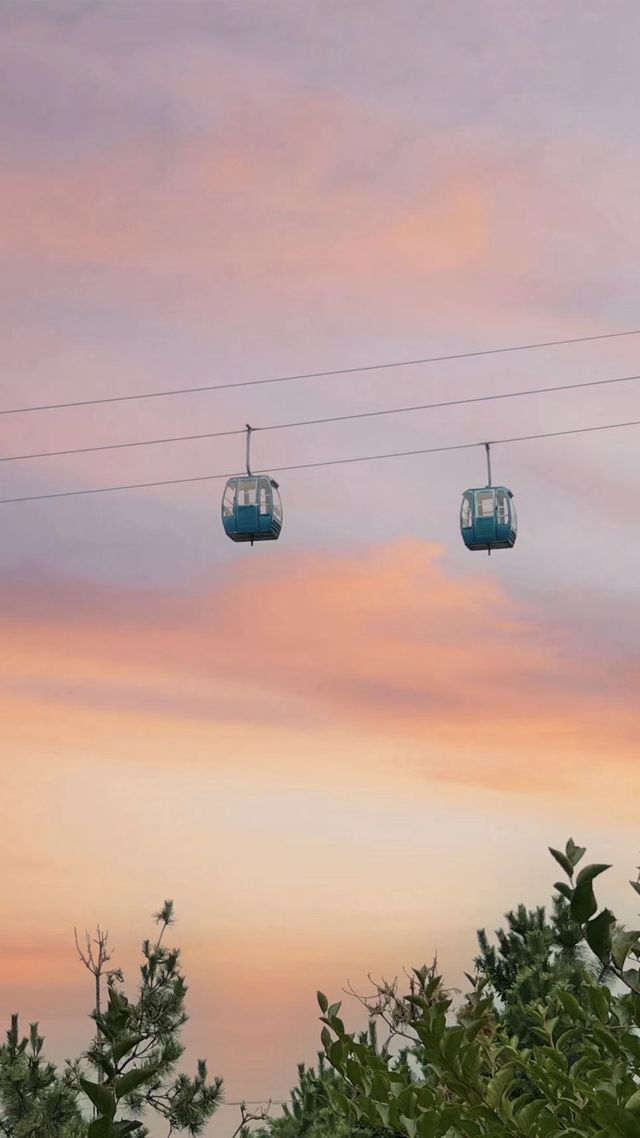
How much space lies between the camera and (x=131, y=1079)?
2.66 meters

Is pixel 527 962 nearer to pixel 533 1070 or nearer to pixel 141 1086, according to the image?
pixel 141 1086

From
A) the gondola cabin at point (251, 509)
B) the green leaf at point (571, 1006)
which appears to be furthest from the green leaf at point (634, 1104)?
the gondola cabin at point (251, 509)

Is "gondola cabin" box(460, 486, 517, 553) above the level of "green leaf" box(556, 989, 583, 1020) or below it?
above

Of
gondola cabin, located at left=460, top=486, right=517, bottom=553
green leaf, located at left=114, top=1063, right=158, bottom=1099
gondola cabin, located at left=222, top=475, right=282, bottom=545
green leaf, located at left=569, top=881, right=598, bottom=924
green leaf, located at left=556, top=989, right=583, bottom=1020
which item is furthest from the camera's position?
gondola cabin, located at left=460, top=486, right=517, bottom=553

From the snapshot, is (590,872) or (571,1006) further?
(571,1006)

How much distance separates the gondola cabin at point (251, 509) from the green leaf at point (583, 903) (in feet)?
59.3

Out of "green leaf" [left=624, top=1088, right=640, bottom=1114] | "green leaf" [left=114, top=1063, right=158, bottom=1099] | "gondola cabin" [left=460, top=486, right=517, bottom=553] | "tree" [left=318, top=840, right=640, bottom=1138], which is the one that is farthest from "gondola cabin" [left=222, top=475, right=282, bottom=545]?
"green leaf" [left=114, top=1063, right=158, bottom=1099]

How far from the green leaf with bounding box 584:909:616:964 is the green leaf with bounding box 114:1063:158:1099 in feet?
4.39

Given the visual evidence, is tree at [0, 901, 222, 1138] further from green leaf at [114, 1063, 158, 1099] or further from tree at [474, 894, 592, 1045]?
Answer: green leaf at [114, 1063, 158, 1099]

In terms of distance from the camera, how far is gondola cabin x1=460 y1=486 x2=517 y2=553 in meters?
22.8

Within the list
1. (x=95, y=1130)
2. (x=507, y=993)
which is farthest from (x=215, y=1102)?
(x=95, y=1130)

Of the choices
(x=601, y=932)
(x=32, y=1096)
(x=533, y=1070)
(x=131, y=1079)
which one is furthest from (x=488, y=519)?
(x=131, y=1079)

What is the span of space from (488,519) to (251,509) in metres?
4.26

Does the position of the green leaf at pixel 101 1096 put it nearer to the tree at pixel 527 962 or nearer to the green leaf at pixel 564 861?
the green leaf at pixel 564 861
